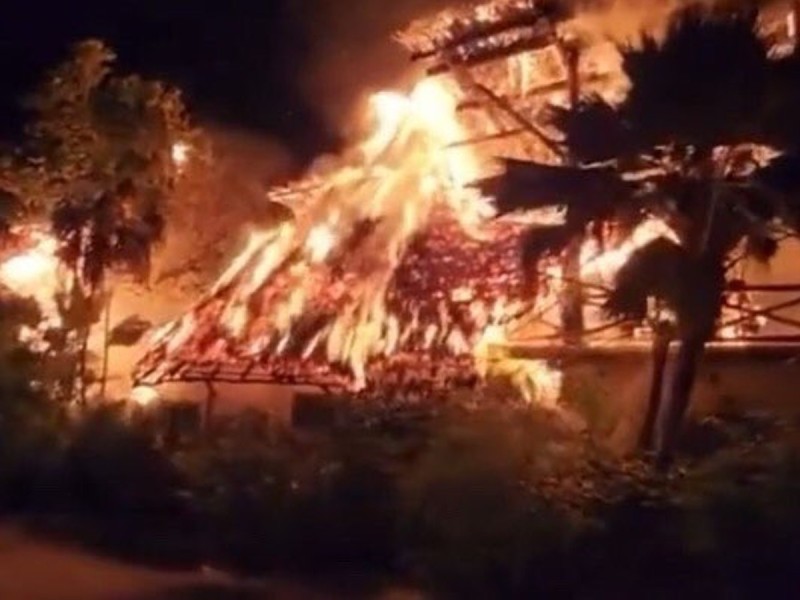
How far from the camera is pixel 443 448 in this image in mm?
12633

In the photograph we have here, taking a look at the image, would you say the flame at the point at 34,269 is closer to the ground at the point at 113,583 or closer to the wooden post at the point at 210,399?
the wooden post at the point at 210,399

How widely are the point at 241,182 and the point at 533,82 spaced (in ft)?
35.9

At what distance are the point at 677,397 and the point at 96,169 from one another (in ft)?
44.4

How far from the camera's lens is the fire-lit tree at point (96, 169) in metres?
23.6

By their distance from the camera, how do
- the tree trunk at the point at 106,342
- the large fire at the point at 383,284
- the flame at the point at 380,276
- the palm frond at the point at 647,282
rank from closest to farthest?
the palm frond at the point at 647,282, the large fire at the point at 383,284, the flame at the point at 380,276, the tree trunk at the point at 106,342

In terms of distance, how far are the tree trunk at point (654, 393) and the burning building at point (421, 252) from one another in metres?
2.61

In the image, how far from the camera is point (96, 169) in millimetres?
24562

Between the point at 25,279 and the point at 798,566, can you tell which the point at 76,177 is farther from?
the point at 798,566

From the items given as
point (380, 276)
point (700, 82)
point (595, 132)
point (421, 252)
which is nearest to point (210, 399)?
point (380, 276)

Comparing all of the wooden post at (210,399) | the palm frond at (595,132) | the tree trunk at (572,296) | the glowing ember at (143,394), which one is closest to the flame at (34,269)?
the glowing ember at (143,394)

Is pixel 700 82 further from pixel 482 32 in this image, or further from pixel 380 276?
pixel 482 32

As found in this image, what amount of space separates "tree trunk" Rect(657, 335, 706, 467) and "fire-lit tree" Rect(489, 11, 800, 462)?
0.01 metres

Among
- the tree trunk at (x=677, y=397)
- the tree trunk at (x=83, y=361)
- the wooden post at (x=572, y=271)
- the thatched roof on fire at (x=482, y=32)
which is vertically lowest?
the tree trunk at (x=677, y=397)

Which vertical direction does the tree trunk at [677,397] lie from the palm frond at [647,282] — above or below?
below
